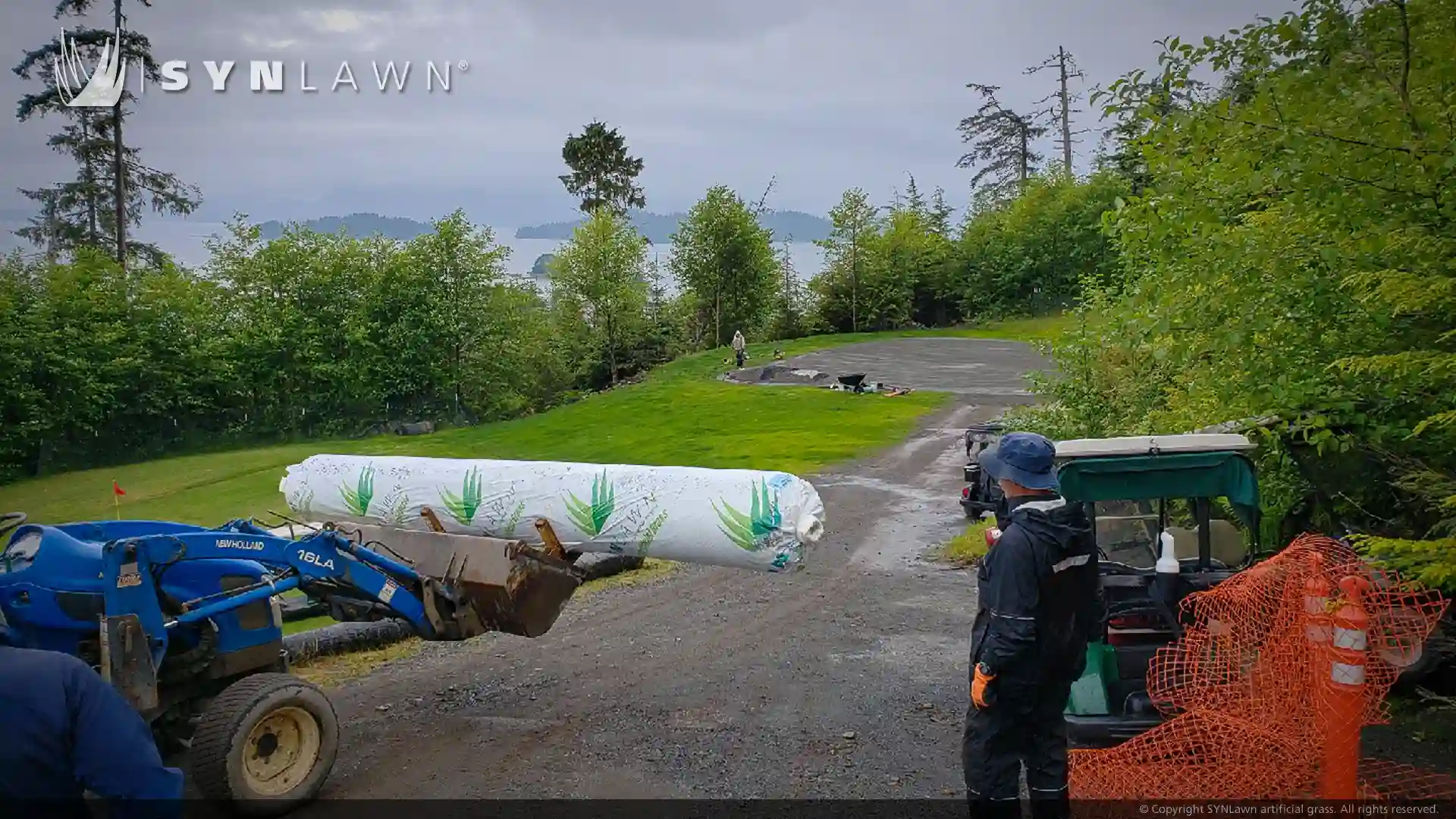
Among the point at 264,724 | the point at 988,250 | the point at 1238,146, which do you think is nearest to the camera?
the point at 264,724

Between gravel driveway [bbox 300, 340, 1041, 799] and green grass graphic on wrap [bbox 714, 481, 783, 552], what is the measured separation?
1318 mm

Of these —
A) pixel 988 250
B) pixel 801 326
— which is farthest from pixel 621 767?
pixel 988 250

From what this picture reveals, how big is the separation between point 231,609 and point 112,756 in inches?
140

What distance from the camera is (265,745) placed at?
20.4 feet

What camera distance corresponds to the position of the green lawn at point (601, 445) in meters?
21.0

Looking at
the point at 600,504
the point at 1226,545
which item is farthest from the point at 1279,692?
the point at 600,504

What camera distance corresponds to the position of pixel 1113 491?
6938mm

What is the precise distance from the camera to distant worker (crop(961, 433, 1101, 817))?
15.8 ft

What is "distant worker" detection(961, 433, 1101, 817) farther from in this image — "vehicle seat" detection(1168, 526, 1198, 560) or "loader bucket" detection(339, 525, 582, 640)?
"loader bucket" detection(339, 525, 582, 640)

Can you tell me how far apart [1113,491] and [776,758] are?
2.83 meters

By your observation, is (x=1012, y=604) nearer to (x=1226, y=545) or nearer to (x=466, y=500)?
(x=1226, y=545)

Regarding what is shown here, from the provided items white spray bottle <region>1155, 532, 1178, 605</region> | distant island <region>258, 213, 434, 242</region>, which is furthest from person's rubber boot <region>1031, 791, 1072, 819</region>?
distant island <region>258, 213, 434, 242</region>

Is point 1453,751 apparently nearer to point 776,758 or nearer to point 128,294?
point 776,758

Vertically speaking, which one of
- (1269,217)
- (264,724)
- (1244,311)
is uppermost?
(1269,217)
